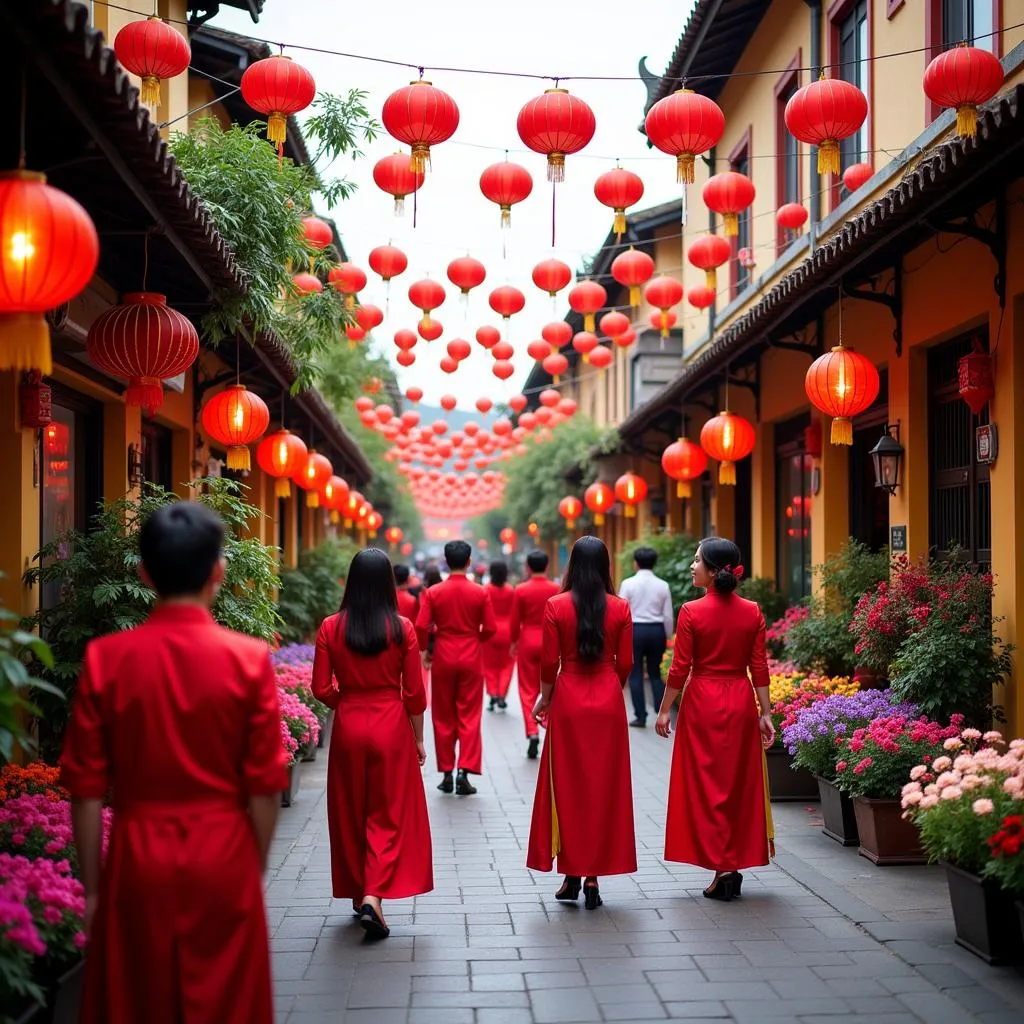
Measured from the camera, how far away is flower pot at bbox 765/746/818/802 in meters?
9.11

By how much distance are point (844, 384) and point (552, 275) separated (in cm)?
483

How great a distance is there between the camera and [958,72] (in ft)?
23.9

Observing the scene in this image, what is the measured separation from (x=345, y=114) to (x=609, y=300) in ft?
51.8

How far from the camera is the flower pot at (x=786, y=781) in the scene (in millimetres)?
9109

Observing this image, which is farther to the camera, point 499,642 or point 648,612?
point 499,642

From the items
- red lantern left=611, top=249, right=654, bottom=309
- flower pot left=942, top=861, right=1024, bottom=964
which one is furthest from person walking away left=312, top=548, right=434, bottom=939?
red lantern left=611, top=249, right=654, bottom=309

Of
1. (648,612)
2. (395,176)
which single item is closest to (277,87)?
(395,176)

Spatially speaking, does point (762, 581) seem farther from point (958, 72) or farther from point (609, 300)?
point (609, 300)

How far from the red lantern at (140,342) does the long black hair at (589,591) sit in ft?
8.54

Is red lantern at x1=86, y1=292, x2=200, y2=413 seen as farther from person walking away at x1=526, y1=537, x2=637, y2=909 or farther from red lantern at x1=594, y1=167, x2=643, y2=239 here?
red lantern at x1=594, y1=167, x2=643, y2=239

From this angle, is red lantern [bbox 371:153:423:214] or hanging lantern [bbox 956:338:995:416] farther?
red lantern [bbox 371:153:423:214]

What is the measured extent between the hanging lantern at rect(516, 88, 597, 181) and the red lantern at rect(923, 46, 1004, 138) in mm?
2317

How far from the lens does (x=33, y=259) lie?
4.14 meters

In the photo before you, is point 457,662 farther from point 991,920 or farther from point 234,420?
point 991,920
